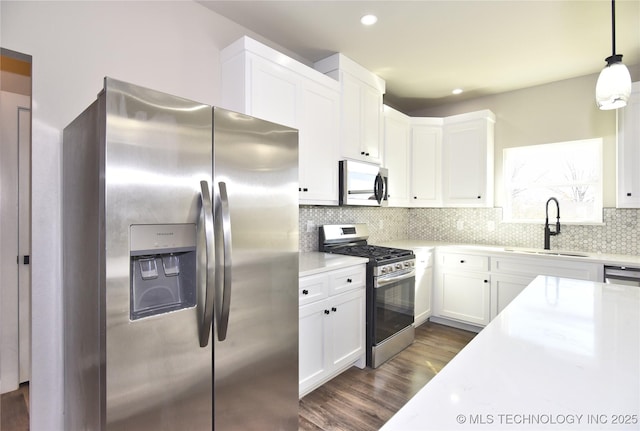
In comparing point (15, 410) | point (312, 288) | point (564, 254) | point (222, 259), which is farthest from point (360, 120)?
point (15, 410)

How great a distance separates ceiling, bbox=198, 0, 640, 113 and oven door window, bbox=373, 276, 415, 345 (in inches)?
81.5

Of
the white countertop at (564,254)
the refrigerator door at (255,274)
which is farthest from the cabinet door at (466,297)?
the refrigerator door at (255,274)

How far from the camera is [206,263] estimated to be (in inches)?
52.9

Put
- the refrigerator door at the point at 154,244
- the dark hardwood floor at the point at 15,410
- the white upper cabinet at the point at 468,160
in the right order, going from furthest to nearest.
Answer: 1. the white upper cabinet at the point at 468,160
2. the dark hardwood floor at the point at 15,410
3. the refrigerator door at the point at 154,244

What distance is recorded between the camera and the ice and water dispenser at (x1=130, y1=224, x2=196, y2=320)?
48.0 inches

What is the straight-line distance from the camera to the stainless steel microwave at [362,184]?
2.83 meters

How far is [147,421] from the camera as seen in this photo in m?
1.21

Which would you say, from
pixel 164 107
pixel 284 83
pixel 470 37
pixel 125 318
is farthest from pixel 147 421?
pixel 470 37

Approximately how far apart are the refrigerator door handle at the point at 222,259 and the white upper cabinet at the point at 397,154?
2.44 meters

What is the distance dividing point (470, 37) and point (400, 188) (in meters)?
1.68

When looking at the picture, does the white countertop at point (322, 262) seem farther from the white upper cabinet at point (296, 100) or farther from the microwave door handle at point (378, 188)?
the microwave door handle at point (378, 188)

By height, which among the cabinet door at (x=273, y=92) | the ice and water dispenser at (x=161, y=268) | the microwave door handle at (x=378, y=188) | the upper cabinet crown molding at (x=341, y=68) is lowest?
the ice and water dispenser at (x=161, y=268)

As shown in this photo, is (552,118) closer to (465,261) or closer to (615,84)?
(465,261)

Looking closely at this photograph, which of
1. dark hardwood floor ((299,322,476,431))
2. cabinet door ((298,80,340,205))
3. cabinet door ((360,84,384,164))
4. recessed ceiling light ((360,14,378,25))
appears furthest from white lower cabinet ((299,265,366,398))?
recessed ceiling light ((360,14,378,25))
